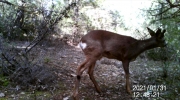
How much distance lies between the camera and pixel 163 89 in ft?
16.3

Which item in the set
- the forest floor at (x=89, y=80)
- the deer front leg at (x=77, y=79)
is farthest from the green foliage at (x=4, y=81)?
the deer front leg at (x=77, y=79)

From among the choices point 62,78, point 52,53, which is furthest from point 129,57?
point 52,53

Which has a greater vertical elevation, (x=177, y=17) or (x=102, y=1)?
(x=102, y=1)

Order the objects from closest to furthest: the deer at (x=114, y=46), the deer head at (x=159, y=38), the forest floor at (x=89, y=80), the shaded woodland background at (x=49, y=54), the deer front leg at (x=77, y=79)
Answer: the deer front leg at (x=77, y=79) → the forest floor at (x=89, y=80) → the shaded woodland background at (x=49, y=54) → the deer at (x=114, y=46) → the deer head at (x=159, y=38)

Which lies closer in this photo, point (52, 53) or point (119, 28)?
point (52, 53)

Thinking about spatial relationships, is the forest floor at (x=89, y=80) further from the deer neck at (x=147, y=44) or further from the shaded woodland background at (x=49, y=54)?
the deer neck at (x=147, y=44)

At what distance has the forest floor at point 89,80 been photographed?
4738mm

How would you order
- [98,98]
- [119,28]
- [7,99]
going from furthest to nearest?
[119,28] < [98,98] < [7,99]

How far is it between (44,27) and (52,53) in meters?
2.89

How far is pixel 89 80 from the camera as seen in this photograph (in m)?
5.93

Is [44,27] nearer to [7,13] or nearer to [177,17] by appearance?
[7,13]

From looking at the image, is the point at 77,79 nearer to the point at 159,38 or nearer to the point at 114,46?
the point at 114,46

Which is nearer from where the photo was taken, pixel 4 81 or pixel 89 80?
pixel 4 81

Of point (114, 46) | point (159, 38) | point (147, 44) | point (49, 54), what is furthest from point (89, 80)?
point (49, 54)
